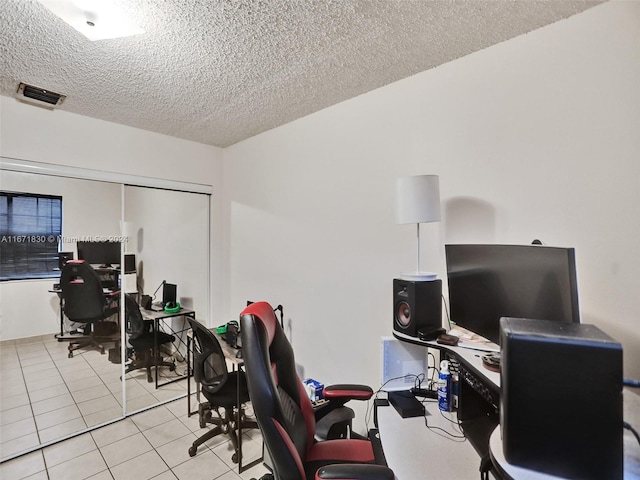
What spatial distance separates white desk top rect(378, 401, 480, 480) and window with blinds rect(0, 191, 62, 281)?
2.83 meters

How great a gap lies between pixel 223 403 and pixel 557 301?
7.32 ft

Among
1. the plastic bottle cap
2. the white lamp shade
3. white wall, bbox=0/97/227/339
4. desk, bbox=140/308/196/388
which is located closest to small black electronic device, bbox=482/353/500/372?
the plastic bottle cap

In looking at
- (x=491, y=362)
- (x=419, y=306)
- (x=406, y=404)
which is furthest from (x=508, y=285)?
(x=406, y=404)

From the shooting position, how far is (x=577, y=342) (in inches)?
27.1

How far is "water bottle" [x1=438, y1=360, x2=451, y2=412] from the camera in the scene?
1550mm

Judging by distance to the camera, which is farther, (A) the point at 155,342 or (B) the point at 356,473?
(A) the point at 155,342

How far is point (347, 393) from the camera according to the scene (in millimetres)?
1724

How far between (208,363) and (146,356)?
117 centimetres

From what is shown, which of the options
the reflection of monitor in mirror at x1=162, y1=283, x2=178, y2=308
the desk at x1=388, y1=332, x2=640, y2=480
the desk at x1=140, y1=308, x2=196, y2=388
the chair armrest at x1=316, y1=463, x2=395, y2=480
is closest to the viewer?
the desk at x1=388, y1=332, x2=640, y2=480

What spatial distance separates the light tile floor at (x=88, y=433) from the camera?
6.92ft

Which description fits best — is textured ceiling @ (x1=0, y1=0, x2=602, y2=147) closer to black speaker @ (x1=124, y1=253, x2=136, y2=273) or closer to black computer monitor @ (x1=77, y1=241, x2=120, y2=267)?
black computer monitor @ (x1=77, y1=241, x2=120, y2=267)

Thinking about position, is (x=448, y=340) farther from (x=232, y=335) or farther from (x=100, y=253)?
(x=100, y=253)

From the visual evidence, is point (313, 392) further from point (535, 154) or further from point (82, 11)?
point (82, 11)

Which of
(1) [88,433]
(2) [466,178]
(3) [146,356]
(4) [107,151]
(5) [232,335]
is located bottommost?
(1) [88,433]
